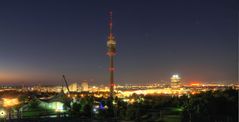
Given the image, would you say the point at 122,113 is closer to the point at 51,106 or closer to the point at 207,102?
the point at 207,102

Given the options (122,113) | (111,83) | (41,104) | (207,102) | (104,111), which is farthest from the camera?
(111,83)

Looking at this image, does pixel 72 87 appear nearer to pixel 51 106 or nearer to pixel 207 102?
pixel 51 106

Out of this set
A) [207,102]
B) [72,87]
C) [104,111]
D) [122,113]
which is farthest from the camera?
[72,87]

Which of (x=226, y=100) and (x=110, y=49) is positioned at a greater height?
(x=110, y=49)

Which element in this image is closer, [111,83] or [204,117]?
[204,117]

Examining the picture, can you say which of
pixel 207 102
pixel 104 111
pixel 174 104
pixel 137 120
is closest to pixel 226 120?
pixel 207 102

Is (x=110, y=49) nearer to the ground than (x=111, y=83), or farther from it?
farther from it

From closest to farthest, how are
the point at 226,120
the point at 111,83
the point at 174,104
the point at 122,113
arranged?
1. the point at 226,120
2. the point at 122,113
3. the point at 174,104
4. the point at 111,83

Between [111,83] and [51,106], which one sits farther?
[111,83]

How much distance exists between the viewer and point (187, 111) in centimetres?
3011

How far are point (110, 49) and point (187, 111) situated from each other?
7752cm

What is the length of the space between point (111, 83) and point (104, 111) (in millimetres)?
67484

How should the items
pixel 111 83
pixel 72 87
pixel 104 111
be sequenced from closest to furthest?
pixel 104 111
pixel 111 83
pixel 72 87

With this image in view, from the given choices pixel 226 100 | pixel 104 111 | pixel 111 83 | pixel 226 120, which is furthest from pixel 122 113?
pixel 111 83
